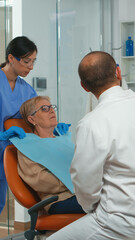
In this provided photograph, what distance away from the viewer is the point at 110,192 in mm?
1435

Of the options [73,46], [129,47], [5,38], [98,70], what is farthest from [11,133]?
[129,47]

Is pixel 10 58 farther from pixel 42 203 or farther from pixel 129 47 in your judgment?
pixel 129 47

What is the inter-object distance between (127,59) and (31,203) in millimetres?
2917

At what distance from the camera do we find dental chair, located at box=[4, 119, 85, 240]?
1928mm

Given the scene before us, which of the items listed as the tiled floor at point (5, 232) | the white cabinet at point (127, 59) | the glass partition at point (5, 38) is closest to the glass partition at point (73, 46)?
the white cabinet at point (127, 59)

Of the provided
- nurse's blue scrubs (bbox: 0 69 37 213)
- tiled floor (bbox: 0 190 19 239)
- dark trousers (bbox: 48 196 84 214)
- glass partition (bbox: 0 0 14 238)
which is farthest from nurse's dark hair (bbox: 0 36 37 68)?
tiled floor (bbox: 0 190 19 239)

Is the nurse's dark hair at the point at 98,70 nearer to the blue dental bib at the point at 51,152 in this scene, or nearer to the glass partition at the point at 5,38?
the blue dental bib at the point at 51,152

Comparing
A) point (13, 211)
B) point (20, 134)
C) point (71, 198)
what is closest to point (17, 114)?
point (20, 134)

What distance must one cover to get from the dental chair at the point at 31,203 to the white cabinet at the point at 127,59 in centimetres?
260

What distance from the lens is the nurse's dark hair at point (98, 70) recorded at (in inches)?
57.9

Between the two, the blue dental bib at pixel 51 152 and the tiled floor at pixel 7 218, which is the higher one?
the blue dental bib at pixel 51 152

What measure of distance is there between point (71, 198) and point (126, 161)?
72 cm

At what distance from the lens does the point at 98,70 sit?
1.47m

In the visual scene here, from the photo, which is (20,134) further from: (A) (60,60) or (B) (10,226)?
(A) (60,60)
